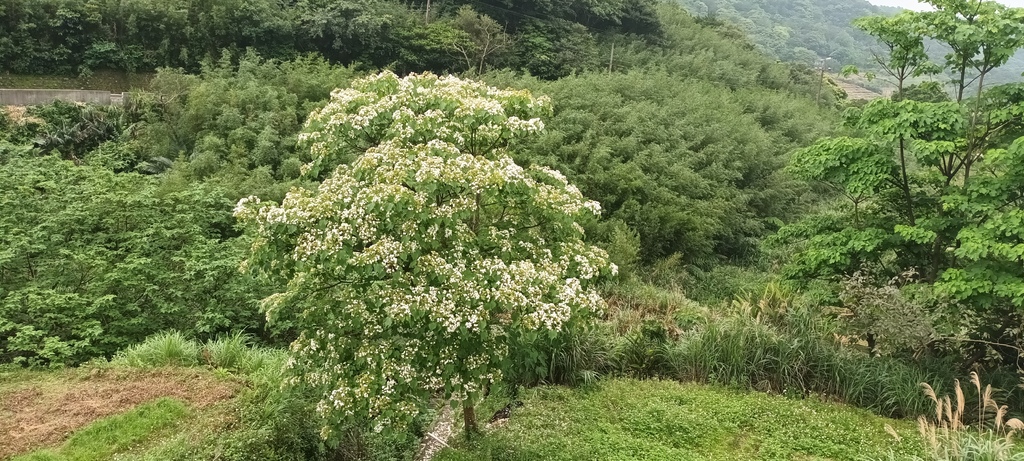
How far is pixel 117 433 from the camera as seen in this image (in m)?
5.89

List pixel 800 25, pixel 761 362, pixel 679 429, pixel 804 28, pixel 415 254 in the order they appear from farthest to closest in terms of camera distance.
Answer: pixel 800 25, pixel 804 28, pixel 761 362, pixel 679 429, pixel 415 254

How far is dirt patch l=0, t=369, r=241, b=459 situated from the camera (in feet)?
19.3

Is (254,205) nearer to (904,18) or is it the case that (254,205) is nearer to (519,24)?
(904,18)

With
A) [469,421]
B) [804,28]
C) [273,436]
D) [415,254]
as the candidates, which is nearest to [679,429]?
[469,421]

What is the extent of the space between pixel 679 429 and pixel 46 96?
21.0 meters

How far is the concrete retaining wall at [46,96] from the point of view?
17.6 m

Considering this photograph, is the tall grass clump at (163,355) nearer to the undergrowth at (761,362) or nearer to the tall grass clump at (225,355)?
the tall grass clump at (225,355)

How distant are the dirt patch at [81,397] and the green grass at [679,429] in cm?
350

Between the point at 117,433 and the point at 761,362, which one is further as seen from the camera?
the point at 761,362

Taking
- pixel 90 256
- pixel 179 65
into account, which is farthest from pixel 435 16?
pixel 90 256

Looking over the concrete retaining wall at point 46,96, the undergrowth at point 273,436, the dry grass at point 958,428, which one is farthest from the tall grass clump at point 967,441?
the concrete retaining wall at point 46,96

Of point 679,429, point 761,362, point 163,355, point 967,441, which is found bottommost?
point 163,355

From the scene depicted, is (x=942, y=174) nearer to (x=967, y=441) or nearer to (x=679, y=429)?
(x=967, y=441)

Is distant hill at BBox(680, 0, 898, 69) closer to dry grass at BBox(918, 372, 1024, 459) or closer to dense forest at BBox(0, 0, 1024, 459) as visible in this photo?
dense forest at BBox(0, 0, 1024, 459)
